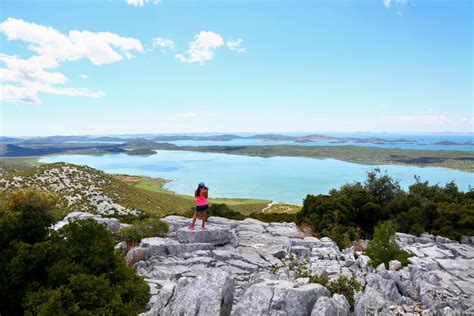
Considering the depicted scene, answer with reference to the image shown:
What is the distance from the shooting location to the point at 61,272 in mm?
8625

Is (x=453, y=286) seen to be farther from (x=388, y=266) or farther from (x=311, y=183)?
(x=311, y=183)

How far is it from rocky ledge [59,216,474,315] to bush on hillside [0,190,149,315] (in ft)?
3.50

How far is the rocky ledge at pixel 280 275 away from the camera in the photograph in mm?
8109

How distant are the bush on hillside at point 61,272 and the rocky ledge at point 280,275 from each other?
1.07 m

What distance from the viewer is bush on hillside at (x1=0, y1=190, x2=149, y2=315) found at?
8.02 m

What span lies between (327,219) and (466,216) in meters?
8.76

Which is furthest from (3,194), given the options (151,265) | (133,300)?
(133,300)

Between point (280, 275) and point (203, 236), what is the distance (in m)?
5.61

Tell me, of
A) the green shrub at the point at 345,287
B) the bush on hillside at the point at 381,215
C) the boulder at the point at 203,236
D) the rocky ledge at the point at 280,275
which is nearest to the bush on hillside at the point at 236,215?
the bush on hillside at the point at 381,215

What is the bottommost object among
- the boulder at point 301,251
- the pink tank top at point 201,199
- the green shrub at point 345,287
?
the boulder at point 301,251

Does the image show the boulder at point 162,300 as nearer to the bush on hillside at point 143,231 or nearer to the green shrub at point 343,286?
the green shrub at point 343,286

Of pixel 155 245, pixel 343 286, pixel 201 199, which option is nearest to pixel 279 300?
pixel 343 286

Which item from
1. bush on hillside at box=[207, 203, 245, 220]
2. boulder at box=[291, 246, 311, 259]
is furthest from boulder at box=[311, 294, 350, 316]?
bush on hillside at box=[207, 203, 245, 220]

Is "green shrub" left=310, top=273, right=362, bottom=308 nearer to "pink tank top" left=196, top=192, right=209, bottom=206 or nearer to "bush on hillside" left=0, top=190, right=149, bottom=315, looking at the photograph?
"bush on hillside" left=0, top=190, right=149, bottom=315
